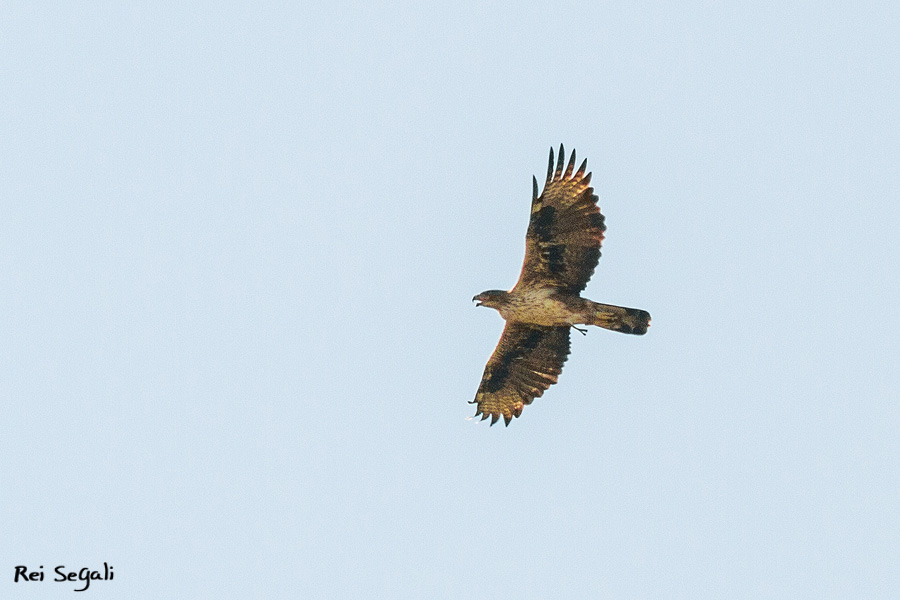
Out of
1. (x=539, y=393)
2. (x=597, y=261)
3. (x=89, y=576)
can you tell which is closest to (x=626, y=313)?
(x=597, y=261)

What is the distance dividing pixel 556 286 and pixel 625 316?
1.01 meters

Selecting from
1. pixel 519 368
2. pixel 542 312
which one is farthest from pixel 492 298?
pixel 519 368

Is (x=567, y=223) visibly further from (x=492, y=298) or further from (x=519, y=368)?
(x=519, y=368)

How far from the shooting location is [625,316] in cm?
1786

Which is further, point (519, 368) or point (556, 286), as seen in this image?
point (519, 368)

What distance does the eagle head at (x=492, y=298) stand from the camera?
1812 centimetres

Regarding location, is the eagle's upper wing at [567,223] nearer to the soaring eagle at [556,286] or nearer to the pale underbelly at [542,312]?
the soaring eagle at [556,286]

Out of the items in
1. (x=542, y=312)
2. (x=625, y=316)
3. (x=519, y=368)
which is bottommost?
(x=519, y=368)

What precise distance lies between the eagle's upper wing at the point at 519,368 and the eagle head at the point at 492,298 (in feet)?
2.16

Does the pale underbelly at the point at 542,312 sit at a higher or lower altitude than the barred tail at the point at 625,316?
higher

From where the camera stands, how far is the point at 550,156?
17375mm

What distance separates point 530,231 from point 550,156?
3.29ft

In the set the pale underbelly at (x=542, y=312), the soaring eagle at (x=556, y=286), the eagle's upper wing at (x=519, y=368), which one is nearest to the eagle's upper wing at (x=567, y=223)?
the soaring eagle at (x=556, y=286)

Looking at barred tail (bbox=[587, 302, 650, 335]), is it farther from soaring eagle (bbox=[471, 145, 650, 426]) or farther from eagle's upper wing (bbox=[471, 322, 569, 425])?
eagle's upper wing (bbox=[471, 322, 569, 425])
